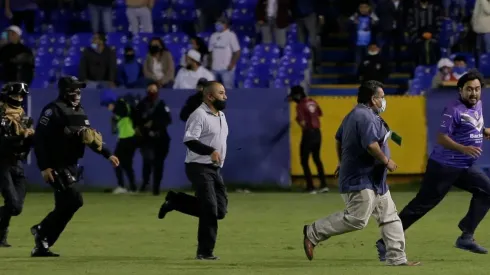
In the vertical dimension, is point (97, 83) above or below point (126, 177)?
above

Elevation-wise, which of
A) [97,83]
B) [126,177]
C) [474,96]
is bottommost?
A: [126,177]

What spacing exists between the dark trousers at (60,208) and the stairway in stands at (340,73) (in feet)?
42.1

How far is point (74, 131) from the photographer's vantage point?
13.4 metres

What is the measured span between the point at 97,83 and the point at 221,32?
277 cm

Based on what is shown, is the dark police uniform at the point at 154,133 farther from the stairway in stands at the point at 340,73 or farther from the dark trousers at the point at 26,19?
the dark trousers at the point at 26,19

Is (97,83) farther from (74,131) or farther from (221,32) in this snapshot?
(74,131)

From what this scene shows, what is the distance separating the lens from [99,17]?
2822cm

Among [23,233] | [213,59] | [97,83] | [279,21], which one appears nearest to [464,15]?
[279,21]

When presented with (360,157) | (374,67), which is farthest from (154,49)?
(360,157)

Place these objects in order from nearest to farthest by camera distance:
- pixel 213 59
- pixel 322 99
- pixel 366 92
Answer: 1. pixel 366 92
2. pixel 322 99
3. pixel 213 59

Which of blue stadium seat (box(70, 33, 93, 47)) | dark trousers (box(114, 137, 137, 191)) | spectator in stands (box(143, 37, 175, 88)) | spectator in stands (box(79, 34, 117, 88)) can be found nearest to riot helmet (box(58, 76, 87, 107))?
dark trousers (box(114, 137, 137, 191))

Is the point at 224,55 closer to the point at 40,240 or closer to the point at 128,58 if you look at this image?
the point at 128,58

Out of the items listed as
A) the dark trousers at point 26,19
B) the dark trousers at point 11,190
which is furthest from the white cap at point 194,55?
the dark trousers at point 11,190

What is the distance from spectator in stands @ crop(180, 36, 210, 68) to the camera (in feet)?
84.0
